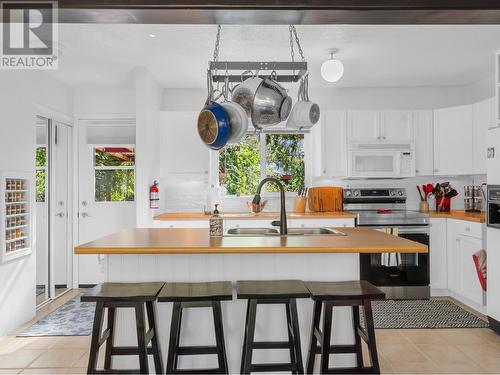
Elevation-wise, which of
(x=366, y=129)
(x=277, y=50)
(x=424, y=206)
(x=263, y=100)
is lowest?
(x=424, y=206)

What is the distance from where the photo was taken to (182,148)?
5.06m

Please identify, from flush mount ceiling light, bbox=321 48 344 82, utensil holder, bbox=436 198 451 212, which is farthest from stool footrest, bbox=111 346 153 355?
utensil holder, bbox=436 198 451 212

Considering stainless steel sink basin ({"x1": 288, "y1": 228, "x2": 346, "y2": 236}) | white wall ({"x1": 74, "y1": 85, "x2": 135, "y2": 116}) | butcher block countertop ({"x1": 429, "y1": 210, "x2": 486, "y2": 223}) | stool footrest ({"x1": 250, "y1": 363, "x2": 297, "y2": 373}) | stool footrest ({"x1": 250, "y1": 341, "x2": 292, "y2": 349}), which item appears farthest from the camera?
white wall ({"x1": 74, "y1": 85, "x2": 135, "y2": 116})

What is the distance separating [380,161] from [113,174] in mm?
3315

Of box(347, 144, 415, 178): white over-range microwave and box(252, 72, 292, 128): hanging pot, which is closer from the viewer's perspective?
box(252, 72, 292, 128): hanging pot

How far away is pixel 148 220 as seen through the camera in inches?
183

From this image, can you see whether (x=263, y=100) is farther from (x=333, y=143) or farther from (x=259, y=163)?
(x=259, y=163)

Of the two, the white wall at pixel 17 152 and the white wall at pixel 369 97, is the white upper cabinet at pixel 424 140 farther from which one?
the white wall at pixel 17 152

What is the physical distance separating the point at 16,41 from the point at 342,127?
3.41m

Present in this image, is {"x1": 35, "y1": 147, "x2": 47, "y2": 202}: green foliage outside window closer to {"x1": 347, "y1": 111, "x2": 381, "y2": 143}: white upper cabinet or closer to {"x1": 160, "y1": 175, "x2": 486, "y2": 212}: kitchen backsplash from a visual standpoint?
{"x1": 160, "y1": 175, "x2": 486, "y2": 212}: kitchen backsplash

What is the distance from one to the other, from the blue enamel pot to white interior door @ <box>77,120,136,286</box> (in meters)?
2.95

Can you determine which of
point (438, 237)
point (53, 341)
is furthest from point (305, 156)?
point (53, 341)

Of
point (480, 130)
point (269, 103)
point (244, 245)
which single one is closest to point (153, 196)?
point (269, 103)

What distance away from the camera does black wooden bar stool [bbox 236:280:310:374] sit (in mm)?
2242
